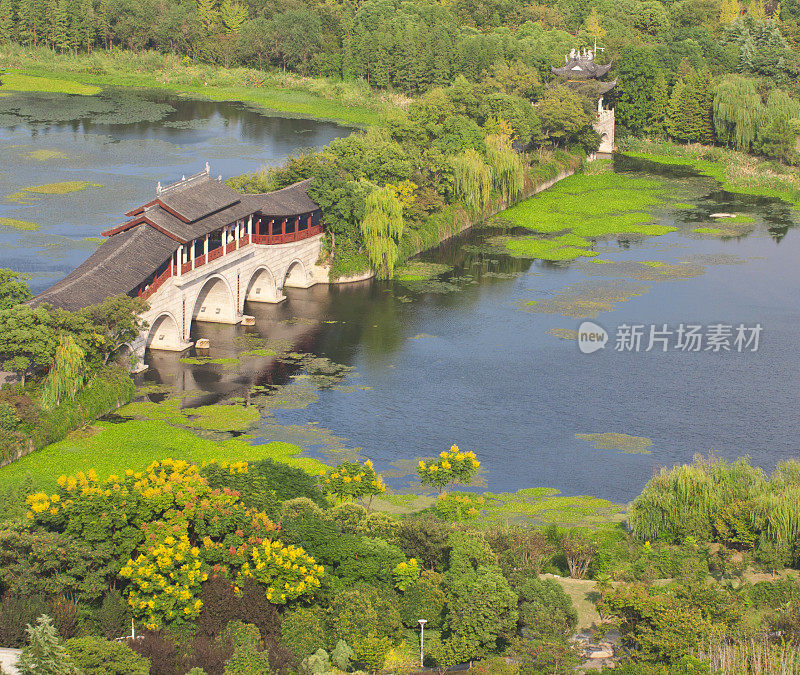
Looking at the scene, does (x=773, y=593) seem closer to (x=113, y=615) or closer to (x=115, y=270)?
(x=113, y=615)

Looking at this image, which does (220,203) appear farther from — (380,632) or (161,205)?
(380,632)

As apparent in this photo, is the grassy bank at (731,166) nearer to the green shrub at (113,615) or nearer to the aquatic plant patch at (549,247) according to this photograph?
the aquatic plant patch at (549,247)

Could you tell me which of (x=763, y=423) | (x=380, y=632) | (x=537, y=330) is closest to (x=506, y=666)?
(x=380, y=632)

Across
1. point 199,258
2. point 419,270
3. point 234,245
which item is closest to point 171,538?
point 199,258

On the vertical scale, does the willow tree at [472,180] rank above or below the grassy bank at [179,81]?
below

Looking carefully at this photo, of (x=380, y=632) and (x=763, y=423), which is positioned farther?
(x=763, y=423)

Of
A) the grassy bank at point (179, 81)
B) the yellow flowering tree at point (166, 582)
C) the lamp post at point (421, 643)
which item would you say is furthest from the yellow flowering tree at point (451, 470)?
the grassy bank at point (179, 81)

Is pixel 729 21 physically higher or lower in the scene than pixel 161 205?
higher
